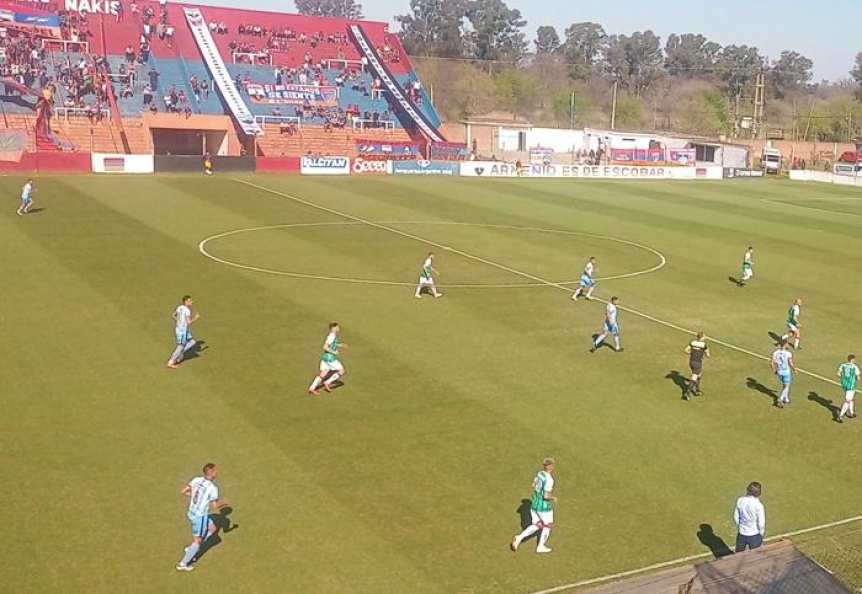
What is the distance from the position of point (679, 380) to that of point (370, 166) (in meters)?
50.1

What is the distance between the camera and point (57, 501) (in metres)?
15.7

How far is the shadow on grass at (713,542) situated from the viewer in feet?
50.0

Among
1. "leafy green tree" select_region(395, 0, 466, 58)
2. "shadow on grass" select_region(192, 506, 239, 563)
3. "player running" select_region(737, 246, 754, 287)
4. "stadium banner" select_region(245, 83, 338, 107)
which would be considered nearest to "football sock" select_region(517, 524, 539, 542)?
"shadow on grass" select_region(192, 506, 239, 563)

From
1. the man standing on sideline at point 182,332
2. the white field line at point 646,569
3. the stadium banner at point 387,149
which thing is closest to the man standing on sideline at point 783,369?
the white field line at point 646,569

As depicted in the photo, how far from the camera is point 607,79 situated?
555 feet

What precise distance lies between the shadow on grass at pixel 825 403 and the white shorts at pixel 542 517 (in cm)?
1051

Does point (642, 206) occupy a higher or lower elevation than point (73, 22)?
lower

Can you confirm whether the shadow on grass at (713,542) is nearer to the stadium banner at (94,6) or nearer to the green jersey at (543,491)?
the green jersey at (543,491)

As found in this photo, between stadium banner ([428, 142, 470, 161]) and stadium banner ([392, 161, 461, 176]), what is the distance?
5.73 meters

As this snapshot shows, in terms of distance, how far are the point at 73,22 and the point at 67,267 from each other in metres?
53.9

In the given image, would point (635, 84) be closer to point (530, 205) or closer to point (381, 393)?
point (530, 205)

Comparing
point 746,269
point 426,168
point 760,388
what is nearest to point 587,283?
point 746,269

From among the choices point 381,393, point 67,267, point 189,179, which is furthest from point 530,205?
point 381,393

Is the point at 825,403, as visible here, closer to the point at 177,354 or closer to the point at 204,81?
the point at 177,354
